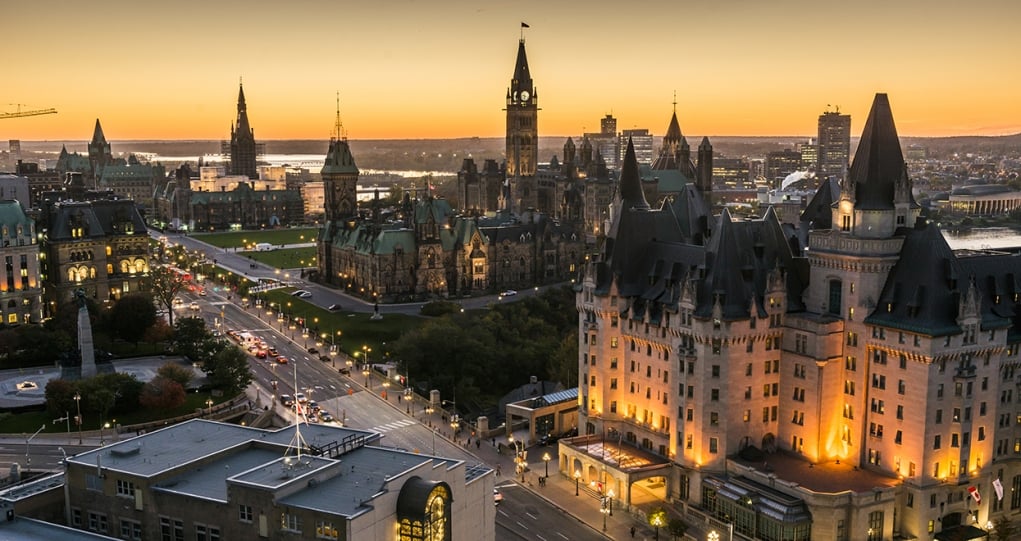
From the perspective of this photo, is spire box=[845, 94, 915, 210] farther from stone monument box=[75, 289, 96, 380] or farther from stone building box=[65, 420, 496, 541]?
stone monument box=[75, 289, 96, 380]

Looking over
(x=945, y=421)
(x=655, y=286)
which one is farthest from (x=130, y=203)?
(x=945, y=421)

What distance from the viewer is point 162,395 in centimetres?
10969

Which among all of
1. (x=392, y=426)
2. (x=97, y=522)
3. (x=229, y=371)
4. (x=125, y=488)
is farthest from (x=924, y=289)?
(x=229, y=371)

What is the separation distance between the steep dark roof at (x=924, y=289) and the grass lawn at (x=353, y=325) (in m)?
84.2

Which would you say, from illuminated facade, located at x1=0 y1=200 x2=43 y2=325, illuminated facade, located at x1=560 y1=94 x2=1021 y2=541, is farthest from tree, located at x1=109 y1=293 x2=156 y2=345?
illuminated facade, located at x1=560 y1=94 x2=1021 y2=541

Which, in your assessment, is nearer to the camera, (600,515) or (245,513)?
(245,513)

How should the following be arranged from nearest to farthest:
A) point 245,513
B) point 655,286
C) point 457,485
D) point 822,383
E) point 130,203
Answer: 1. point 245,513
2. point 457,485
3. point 822,383
4. point 655,286
5. point 130,203

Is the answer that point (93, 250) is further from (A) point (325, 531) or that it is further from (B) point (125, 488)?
(A) point (325, 531)

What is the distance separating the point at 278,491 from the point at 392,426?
179ft

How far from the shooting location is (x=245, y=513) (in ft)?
203

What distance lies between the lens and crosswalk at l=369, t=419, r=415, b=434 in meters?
114

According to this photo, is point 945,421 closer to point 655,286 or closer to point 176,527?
point 655,286

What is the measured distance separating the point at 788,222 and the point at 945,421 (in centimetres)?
5355

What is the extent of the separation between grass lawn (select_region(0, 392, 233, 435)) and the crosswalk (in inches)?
839
